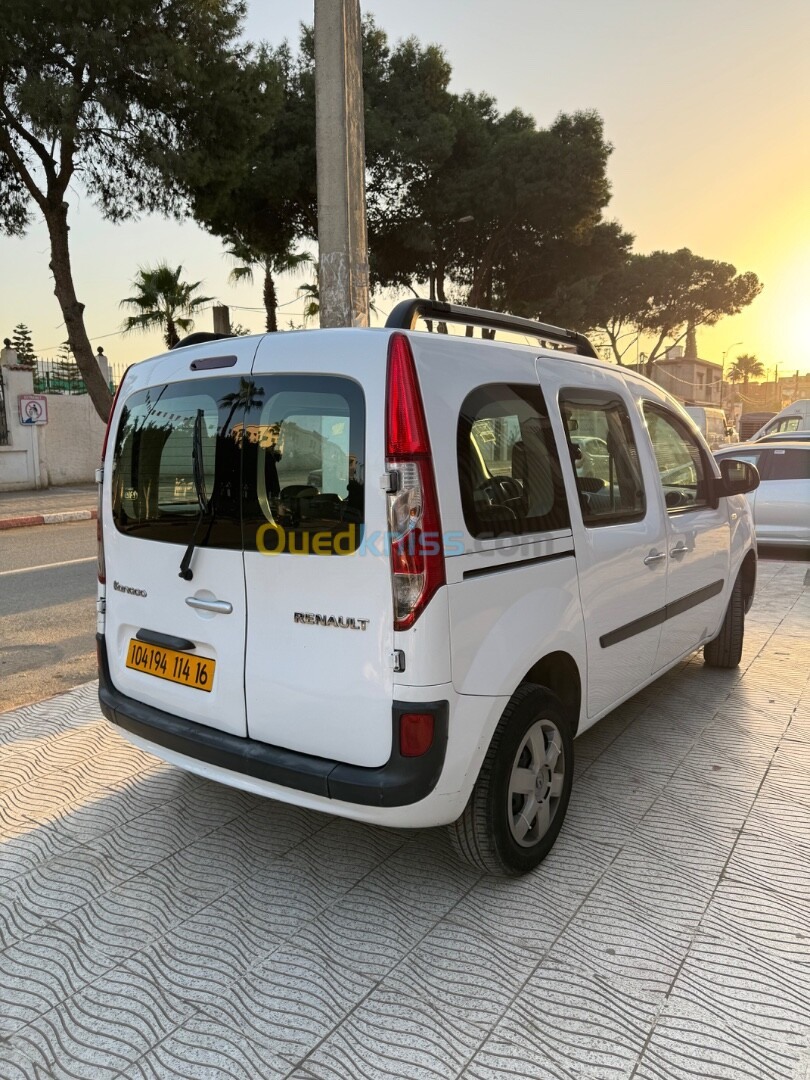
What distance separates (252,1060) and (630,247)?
1134 inches

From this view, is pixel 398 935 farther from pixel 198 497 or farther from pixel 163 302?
pixel 163 302

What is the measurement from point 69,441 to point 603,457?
1812 centimetres

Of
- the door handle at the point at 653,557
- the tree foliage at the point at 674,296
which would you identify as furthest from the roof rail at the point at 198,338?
the tree foliage at the point at 674,296

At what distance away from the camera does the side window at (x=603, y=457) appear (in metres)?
2.96

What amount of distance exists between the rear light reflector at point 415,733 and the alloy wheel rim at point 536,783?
496 mm

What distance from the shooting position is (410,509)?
215cm

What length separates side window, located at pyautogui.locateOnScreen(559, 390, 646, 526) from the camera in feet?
9.72

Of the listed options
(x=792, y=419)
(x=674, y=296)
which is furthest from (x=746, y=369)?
(x=792, y=419)

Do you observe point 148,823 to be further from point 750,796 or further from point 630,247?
point 630,247

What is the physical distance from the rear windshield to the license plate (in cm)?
40

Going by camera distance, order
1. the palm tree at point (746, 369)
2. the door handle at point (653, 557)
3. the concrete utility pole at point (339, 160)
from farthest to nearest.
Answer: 1. the palm tree at point (746, 369)
2. the concrete utility pole at point (339, 160)
3. the door handle at point (653, 557)

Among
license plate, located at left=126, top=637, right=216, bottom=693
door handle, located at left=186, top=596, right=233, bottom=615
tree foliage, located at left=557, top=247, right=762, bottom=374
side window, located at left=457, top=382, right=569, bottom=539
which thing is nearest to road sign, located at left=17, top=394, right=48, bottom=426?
license plate, located at left=126, top=637, right=216, bottom=693

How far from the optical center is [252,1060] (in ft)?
6.28

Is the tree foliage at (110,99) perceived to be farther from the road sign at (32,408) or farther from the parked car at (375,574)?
the parked car at (375,574)
